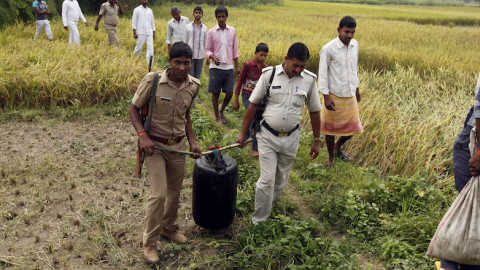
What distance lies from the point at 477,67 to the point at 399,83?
2.51m

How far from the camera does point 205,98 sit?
25.4 feet

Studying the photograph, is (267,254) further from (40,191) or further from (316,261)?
(40,191)

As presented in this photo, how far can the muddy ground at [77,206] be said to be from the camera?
3092 mm

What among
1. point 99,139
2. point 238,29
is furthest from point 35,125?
point 238,29

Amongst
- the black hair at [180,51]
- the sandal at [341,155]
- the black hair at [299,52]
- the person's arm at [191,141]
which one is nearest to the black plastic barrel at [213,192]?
the person's arm at [191,141]

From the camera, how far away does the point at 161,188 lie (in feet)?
9.59

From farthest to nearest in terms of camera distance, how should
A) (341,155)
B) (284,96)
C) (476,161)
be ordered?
(341,155) < (284,96) < (476,161)

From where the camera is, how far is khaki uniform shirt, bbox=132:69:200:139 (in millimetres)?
2891

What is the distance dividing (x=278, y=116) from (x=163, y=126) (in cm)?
101

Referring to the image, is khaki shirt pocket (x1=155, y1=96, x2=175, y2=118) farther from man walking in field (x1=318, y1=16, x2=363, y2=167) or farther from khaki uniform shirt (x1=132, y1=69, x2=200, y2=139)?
man walking in field (x1=318, y1=16, x2=363, y2=167)

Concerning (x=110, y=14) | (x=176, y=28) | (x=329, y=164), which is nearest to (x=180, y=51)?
(x=329, y=164)

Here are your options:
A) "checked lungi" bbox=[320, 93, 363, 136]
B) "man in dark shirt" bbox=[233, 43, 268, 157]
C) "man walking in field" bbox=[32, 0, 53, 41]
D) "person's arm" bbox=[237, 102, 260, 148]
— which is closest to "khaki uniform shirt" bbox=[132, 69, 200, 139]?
"person's arm" bbox=[237, 102, 260, 148]

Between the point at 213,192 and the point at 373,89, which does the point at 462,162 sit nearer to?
the point at 213,192

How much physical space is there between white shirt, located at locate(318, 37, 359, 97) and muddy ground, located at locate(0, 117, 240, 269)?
80.9 inches
